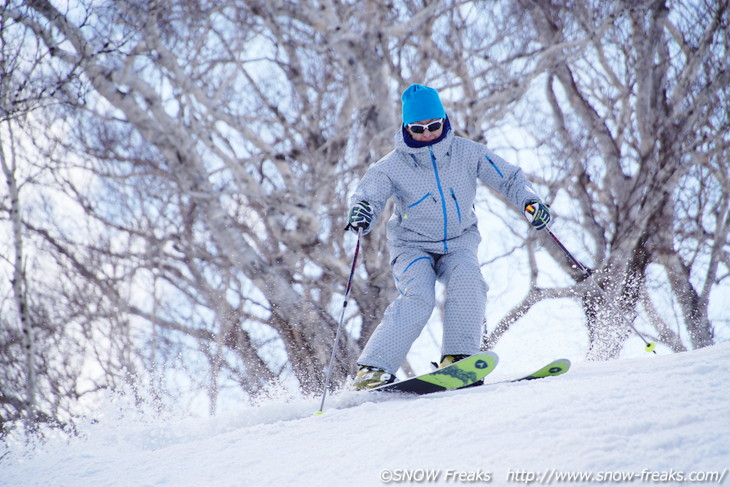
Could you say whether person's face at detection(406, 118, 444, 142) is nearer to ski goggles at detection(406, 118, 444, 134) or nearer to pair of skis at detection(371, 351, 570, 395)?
ski goggles at detection(406, 118, 444, 134)

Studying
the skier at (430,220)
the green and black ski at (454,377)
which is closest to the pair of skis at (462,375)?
the green and black ski at (454,377)

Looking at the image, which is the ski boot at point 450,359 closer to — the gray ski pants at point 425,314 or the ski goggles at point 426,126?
the gray ski pants at point 425,314

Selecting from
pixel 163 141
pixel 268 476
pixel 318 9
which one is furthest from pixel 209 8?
pixel 268 476

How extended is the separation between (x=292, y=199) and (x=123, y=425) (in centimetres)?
405

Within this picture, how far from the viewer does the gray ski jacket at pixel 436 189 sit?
122 inches

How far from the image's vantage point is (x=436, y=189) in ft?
10.2

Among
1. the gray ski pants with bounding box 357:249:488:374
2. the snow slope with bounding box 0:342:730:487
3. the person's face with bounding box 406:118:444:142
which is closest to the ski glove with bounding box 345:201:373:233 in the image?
the gray ski pants with bounding box 357:249:488:374

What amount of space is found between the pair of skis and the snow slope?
0.09 m

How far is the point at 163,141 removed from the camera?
266 inches

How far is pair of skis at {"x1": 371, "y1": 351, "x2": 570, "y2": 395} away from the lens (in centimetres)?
267

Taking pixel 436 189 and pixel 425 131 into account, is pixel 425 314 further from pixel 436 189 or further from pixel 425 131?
pixel 425 131

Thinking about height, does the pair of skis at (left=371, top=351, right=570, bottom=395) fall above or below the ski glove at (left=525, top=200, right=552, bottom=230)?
below

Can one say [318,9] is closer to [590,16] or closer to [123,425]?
[590,16]

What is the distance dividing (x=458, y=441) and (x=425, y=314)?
122 cm
